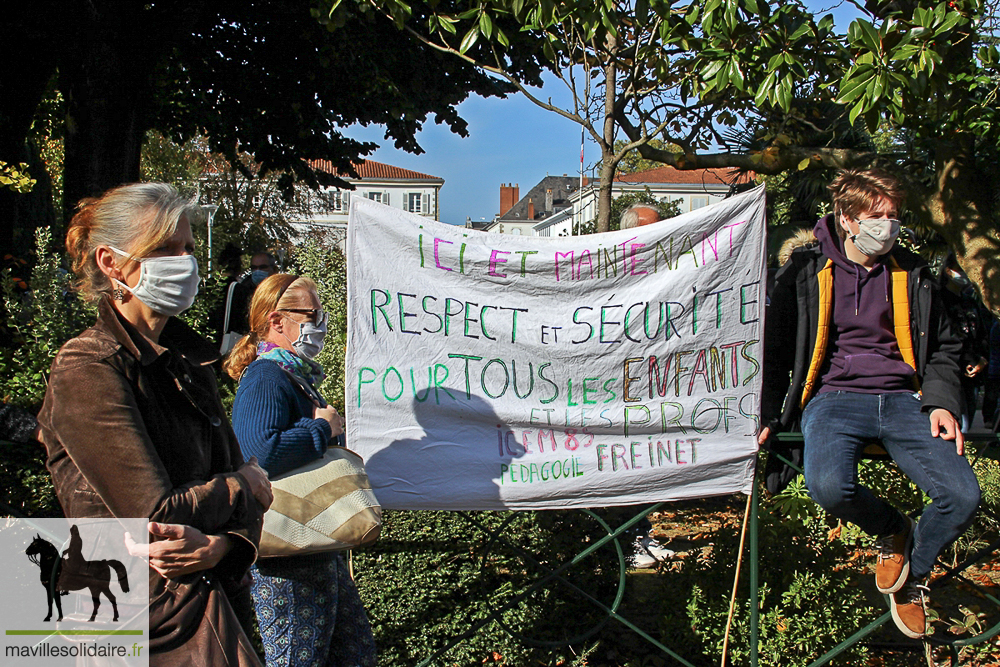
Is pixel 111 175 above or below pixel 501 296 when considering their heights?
above

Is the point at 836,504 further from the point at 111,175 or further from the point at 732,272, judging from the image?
the point at 111,175

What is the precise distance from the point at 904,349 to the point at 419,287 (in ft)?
6.13

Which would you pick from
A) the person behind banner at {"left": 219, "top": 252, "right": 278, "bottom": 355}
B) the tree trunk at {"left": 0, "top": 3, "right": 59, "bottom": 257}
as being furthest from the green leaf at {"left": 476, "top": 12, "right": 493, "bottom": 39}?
the tree trunk at {"left": 0, "top": 3, "right": 59, "bottom": 257}

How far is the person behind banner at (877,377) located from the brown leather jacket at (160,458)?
210 cm

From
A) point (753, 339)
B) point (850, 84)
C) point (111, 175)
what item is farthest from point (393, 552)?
point (111, 175)

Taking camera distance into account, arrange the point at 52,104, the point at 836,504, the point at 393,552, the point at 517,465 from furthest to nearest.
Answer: the point at 52,104 → the point at 393,552 → the point at 517,465 → the point at 836,504

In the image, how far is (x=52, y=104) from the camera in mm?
12086

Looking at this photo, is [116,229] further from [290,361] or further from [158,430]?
[290,361]

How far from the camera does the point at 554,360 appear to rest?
3189 mm

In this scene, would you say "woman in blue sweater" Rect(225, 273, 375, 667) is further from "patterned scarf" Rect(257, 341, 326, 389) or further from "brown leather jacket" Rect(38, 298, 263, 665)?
"brown leather jacket" Rect(38, 298, 263, 665)

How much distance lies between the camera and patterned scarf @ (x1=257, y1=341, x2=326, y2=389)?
269cm

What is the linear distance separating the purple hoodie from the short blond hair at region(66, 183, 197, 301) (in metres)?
2.44

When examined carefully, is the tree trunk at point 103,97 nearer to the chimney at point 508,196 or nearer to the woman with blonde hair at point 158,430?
the woman with blonde hair at point 158,430

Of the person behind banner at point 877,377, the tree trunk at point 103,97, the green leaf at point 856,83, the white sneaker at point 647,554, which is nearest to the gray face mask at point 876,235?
the person behind banner at point 877,377
